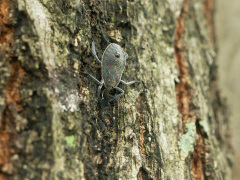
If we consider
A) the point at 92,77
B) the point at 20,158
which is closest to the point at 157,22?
the point at 92,77

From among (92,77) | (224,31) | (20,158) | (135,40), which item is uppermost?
(224,31)

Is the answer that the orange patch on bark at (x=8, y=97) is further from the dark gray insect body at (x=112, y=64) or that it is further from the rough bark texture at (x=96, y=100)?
the dark gray insect body at (x=112, y=64)

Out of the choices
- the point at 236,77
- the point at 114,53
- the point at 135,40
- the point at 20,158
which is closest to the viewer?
the point at 20,158

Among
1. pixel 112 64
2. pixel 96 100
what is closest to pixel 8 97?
pixel 96 100

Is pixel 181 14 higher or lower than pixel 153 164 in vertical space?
higher

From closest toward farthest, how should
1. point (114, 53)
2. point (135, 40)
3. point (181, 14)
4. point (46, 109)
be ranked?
point (46, 109) < point (114, 53) < point (135, 40) < point (181, 14)

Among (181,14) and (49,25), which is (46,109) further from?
(181,14)

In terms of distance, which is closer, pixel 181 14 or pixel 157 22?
pixel 157 22

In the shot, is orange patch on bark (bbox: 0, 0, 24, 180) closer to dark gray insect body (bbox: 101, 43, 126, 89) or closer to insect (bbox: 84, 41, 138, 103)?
insect (bbox: 84, 41, 138, 103)
